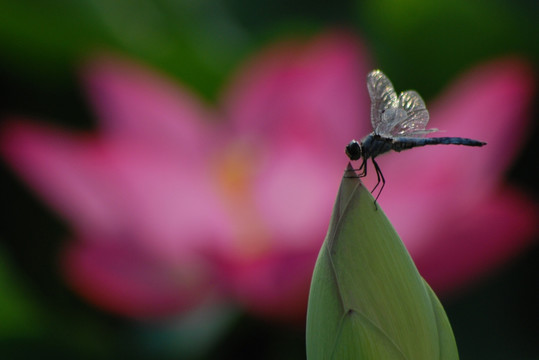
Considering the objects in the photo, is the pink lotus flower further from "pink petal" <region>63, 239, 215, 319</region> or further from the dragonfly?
the dragonfly

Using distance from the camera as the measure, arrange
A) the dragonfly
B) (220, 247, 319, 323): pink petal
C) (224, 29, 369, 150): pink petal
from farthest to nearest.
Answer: (224, 29, 369, 150): pink petal
(220, 247, 319, 323): pink petal
the dragonfly

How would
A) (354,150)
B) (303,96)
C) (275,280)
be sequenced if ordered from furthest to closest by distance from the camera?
(303,96) → (275,280) → (354,150)

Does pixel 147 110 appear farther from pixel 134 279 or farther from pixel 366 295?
pixel 366 295

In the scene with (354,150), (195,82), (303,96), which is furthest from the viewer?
(195,82)

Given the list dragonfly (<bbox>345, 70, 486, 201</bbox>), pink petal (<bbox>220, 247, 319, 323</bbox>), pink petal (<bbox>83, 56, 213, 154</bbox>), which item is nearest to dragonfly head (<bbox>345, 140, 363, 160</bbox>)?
dragonfly (<bbox>345, 70, 486, 201</bbox>)

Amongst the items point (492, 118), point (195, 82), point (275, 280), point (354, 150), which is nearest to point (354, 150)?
point (354, 150)

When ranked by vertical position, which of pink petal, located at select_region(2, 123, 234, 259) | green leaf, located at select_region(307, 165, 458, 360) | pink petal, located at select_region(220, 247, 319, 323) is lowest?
green leaf, located at select_region(307, 165, 458, 360)

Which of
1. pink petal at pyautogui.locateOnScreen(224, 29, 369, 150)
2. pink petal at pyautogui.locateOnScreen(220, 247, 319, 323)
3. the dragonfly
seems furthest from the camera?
pink petal at pyautogui.locateOnScreen(224, 29, 369, 150)

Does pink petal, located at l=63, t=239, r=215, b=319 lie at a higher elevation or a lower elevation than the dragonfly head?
higher
